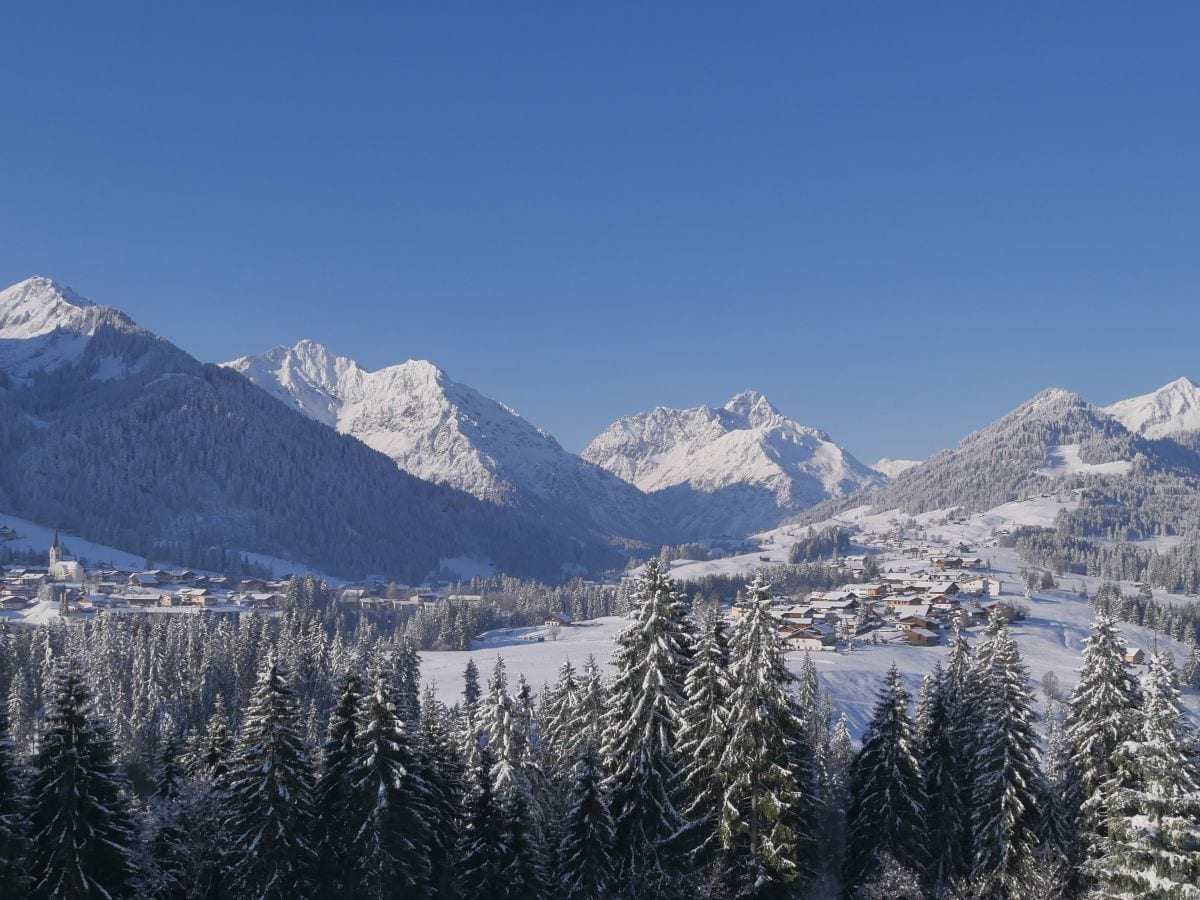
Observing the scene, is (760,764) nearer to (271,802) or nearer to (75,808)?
(271,802)

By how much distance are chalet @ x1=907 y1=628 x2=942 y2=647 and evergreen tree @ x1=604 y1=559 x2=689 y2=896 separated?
139m

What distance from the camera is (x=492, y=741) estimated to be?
1674 inches

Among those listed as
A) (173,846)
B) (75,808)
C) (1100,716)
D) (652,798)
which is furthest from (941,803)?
(75,808)

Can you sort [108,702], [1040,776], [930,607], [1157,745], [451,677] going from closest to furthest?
[1157,745] < [1040,776] < [108,702] < [451,677] < [930,607]

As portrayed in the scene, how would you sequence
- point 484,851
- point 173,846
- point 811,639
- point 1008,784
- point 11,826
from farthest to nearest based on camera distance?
point 811,639 → point 1008,784 → point 173,846 → point 484,851 → point 11,826

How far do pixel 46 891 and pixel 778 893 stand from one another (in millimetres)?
26490

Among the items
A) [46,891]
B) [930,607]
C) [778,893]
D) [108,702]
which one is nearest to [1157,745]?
[778,893]

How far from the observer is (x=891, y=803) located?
41.5 m

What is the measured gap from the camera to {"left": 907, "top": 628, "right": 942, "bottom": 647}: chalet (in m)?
161

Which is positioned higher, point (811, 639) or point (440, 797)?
point (440, 797)

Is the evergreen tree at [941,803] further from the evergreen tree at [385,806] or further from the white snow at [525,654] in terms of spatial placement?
the white snow at [525,654]

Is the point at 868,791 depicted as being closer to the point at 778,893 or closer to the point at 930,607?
the point at 778,893

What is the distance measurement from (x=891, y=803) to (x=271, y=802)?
93.3 feet

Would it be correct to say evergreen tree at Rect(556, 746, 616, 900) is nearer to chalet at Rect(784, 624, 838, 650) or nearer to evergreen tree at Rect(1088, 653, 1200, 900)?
evergreen tree at Rect(1088, 653, 1200, 900)
